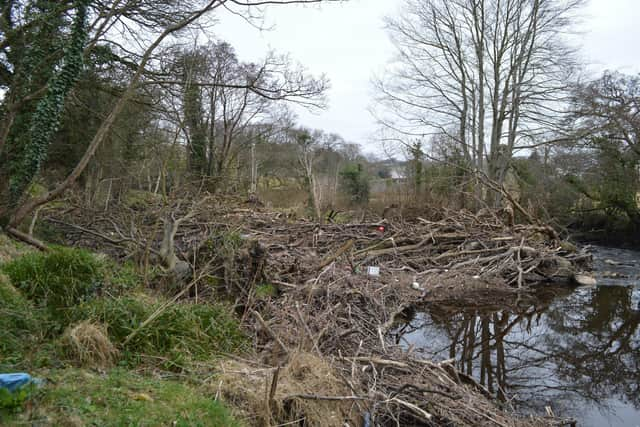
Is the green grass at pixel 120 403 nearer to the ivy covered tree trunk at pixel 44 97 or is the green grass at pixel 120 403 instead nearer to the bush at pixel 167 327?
the bush at pixel 167 327

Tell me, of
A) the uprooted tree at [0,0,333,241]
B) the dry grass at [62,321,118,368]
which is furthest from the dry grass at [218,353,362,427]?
the uprooted tree at [0,0,333,241]

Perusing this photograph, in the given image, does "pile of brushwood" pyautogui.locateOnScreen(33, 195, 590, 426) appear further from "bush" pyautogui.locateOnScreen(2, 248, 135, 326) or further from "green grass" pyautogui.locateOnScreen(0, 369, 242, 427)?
"bush" pyautogui.locateOnScreen(2, 248, 135, 326)

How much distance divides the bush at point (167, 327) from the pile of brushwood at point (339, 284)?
395 mm

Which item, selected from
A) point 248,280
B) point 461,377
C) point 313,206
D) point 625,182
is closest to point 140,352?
point 248,280

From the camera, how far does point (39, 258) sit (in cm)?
502

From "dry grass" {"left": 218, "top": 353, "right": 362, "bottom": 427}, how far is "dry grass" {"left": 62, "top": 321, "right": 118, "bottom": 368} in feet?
3.36

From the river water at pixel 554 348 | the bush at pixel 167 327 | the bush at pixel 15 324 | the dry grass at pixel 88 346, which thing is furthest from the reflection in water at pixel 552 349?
the bush at pixel 15 324

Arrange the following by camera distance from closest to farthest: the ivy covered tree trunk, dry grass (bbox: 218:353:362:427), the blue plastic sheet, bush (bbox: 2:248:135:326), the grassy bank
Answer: the blue plastic sheet < the grassy bank < dry grass (bbox: 218:353:362:427) < bush (bbox: 2:248:135:326) < the ivy covered tree trunk

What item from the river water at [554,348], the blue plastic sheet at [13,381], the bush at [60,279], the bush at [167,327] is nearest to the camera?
the blue plastic sheet at [13,381]

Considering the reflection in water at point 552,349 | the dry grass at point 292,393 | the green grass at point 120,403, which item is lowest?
the reflection in water at point 552,349

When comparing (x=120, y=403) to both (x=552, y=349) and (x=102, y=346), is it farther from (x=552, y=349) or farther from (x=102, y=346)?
(x=552, y=349)

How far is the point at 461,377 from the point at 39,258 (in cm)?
503

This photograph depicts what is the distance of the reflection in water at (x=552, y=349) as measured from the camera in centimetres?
502

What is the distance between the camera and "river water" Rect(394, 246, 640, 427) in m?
4.99
